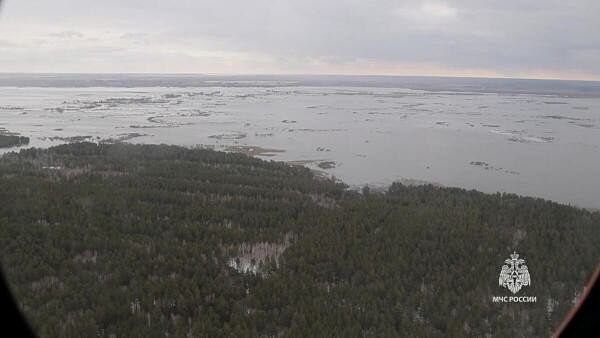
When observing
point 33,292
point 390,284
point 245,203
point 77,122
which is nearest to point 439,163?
point 245,203

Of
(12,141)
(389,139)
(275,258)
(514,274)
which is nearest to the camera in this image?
(514,274)

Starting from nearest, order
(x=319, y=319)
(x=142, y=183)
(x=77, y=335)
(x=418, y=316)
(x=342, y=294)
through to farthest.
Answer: (x=77, y=335), (x=319, y=319), (x=418, y=316), (x=342, y=294), (x=142, y=183)

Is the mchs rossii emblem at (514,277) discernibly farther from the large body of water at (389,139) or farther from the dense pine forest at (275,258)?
the large body of water at (389,139)

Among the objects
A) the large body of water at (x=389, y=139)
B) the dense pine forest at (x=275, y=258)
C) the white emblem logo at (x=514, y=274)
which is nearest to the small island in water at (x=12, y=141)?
the large body of water at (x=389, y=139)

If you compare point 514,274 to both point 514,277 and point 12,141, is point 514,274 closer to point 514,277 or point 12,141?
point 514,277

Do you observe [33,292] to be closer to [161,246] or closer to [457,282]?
[161,246]

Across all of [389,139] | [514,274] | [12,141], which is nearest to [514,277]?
[514,274]

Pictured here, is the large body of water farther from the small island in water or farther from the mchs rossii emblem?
the mchs rossii emblem
